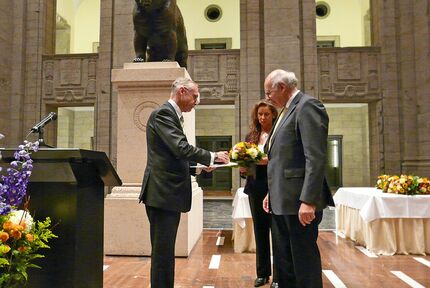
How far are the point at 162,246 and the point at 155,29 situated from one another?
3.63 meters

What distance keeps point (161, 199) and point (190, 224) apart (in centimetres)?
277

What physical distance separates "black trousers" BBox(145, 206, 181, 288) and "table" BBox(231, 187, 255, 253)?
2738 millimetres

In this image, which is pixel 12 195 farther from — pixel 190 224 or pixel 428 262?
pixel 428 262

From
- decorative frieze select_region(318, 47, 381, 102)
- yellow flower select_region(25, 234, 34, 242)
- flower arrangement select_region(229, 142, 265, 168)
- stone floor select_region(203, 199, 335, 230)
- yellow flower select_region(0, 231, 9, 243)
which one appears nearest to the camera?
yellow flower select_region(0, 231, 9, 243)

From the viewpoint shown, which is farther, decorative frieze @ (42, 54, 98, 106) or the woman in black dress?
decorative frieze @ (42, 54, 98, 106)

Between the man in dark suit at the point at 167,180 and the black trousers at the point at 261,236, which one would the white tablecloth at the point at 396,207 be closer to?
the black trousers at the point at 261,236

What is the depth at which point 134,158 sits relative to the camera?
18.6 ft

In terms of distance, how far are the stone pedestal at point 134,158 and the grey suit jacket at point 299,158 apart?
9.31 ft

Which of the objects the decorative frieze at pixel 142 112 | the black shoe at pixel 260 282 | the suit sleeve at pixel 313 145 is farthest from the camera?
the decorative frieze at pixel 142 112

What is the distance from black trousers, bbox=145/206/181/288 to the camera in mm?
2963

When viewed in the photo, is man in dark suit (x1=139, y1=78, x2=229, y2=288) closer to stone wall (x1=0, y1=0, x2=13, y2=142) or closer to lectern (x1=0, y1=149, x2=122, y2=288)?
lectern (x1=0, y1=149, x2=122, y2=288)

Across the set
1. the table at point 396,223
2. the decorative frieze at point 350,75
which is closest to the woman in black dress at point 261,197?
the table at point 396,223

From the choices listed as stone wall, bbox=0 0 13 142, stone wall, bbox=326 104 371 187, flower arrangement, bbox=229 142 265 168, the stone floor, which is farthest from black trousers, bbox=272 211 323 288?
stone wall, bbox=326 104 371 187

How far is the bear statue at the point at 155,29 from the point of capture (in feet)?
17.9
